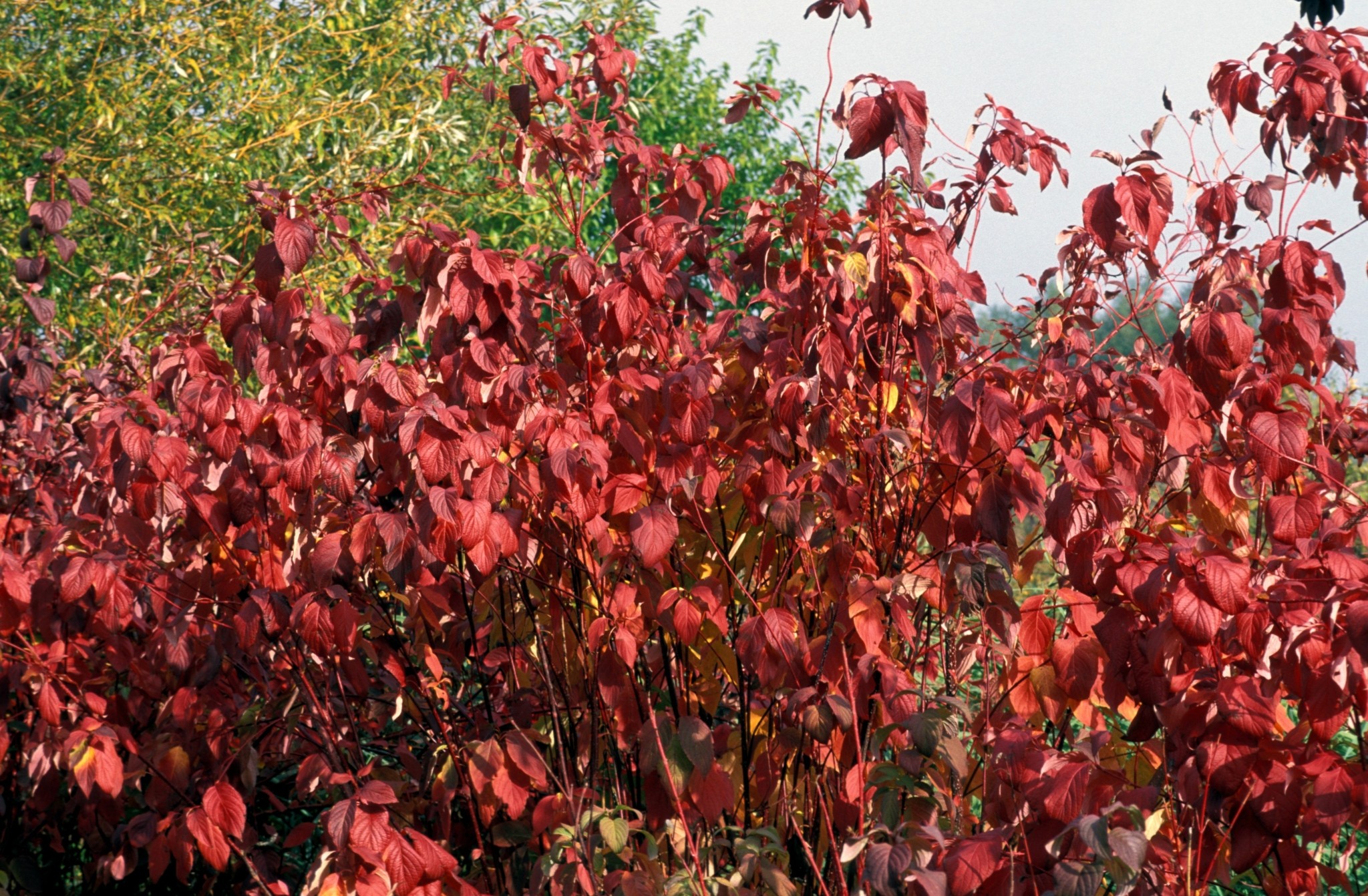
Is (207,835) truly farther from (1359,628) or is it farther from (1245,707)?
(1359,628)

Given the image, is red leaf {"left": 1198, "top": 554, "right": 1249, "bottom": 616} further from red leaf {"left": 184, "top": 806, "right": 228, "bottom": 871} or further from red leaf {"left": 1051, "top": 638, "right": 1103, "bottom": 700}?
red leaf {"left": 184, "top": 806, "right": 228, "bottom": 871}

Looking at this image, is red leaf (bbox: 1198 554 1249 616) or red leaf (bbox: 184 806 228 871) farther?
red leaf (bbox: 184 806 228 871)

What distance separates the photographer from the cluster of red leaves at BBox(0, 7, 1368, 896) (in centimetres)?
182

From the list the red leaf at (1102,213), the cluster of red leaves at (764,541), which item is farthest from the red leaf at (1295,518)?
the red leaf at (1102,213)

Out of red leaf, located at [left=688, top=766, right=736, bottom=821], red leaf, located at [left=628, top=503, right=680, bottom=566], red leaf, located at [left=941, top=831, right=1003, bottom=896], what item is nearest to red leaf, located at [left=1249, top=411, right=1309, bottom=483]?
red leaf, located at [left=941, top=831, right=1003, bottom=896]

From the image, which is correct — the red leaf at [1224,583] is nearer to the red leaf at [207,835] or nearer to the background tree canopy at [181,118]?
the red leaf at [207,835]

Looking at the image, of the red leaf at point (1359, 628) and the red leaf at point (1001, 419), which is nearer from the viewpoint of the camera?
the red leaf at point (1359, 628)

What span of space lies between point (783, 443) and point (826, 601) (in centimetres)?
30

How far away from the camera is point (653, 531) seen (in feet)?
6.47

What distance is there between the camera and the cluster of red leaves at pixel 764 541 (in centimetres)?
182

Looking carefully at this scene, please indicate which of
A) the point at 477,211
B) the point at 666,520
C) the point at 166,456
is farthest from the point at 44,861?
the point at 477,211

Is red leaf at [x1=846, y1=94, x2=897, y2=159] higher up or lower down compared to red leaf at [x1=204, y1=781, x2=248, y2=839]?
higher up

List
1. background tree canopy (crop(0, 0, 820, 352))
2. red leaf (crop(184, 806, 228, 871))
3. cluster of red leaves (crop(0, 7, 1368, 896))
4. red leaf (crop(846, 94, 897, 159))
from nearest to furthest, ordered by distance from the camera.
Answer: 1. cluster of red leaves (crop(0, 7, 1368, 896))
2. red leaf (crop(846, 94, 897, 159))
3. red leaf (crop(184, 806, 228, 871))
4. background tree canopy (crop(0, 0, 820, 352))

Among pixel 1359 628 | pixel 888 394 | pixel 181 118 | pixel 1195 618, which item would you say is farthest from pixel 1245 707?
pixel 181 118
